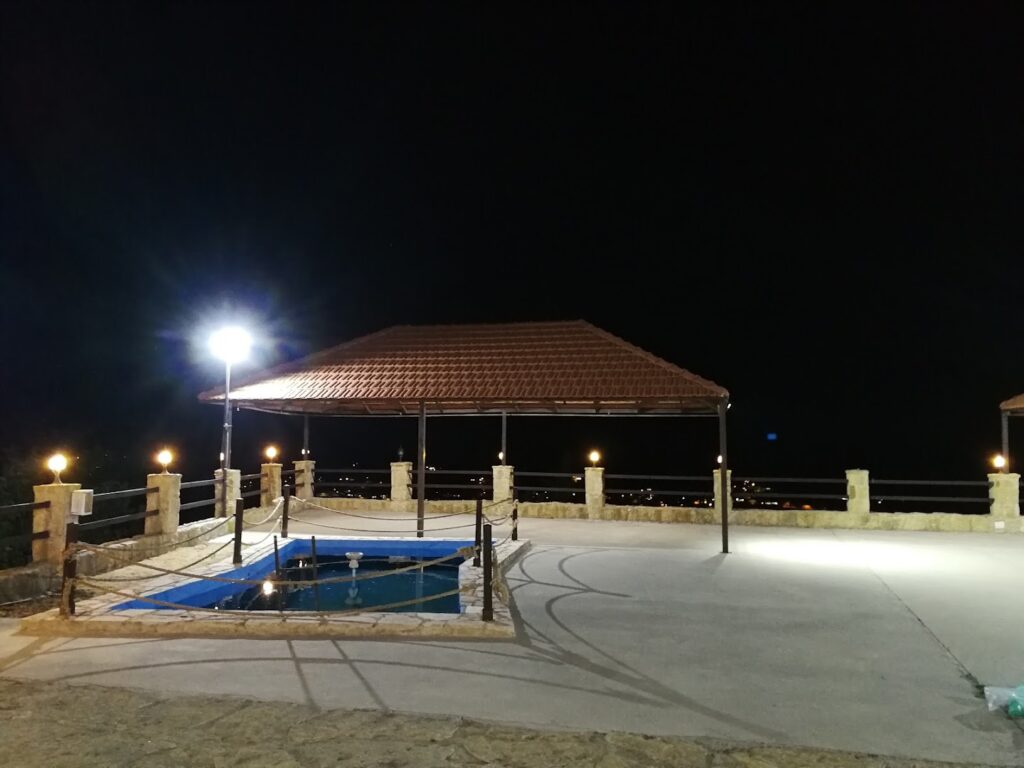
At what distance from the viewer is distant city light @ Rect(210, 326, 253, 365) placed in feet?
37.2

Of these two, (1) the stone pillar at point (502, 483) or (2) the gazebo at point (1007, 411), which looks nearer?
(2) the gazebo at point (1007, 411)

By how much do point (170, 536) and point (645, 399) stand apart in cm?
761

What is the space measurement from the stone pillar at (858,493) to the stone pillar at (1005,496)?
2187mm

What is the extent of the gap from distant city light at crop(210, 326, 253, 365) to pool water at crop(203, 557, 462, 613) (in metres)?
3.40

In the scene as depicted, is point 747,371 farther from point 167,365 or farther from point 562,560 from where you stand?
point 562,560

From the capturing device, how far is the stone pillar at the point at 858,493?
14164 mm

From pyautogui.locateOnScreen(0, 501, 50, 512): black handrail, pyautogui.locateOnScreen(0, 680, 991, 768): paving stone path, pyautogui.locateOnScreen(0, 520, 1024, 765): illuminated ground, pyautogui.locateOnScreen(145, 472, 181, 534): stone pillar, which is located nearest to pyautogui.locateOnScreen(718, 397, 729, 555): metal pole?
pyautogui.locateOnScreen(0, 520, 1024, 765): illuminated ground

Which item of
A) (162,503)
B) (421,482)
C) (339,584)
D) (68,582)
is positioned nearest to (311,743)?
(68,582)

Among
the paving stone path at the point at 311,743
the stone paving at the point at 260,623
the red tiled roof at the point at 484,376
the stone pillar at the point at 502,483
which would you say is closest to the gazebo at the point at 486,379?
the red tiled roof at the point at 484,376

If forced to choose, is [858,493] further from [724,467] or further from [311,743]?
[311,743]

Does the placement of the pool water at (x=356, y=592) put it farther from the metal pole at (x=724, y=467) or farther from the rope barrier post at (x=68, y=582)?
the metal pole at (x=724, y=467)

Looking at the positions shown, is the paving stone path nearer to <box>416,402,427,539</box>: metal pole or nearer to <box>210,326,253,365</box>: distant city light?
<box>210,326,253,365</box>: distant city light

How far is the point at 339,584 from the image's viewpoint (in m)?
10.4

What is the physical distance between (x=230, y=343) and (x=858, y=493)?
11.8m
